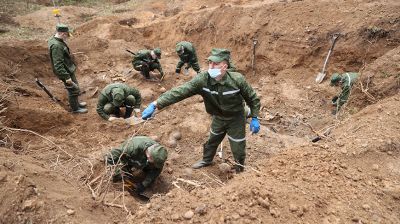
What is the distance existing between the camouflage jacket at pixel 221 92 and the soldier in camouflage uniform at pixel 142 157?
58 centimetres

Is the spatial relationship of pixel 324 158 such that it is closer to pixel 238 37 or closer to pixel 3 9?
pixel 238 37

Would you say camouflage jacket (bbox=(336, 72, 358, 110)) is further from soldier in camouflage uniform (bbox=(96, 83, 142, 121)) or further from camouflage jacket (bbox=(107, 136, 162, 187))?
soldier in camouflage uniform (bbox=(96, 83, 142, 121))

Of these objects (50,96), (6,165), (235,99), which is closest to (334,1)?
(235,99)

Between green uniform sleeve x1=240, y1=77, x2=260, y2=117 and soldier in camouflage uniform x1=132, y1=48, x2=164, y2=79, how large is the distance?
391 cm

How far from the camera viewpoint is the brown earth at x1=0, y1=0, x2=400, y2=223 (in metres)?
2.44

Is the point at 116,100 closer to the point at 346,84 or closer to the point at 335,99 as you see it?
the point at 346,84

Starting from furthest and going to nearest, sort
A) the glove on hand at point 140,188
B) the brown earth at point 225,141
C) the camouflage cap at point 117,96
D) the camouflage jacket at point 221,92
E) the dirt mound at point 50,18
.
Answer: the dirt mound at point 50,18 → the camouflage cap at point 117,96 → the glove on hand at point 140,188 → the camouflage jacket at point 221,92 → the brown earth at point 225,141

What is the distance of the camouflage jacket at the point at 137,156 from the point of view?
3811 millimetres

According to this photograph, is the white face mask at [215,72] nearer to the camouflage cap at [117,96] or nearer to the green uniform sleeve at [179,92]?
the green uniform sleeve at [179,92]

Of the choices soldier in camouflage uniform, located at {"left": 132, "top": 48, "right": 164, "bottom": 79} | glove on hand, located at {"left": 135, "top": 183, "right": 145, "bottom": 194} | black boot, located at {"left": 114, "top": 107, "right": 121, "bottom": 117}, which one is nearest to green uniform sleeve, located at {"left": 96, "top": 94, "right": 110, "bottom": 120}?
black boot, located at {"left": 114, "top": 107, "right": 121, "bottom": 117}

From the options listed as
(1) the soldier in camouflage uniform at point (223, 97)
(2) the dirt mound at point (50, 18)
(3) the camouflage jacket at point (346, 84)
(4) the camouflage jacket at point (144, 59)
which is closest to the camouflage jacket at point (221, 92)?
(1) the soldier in camouflage uniform at point (223, 97)

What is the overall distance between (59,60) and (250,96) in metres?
3.71

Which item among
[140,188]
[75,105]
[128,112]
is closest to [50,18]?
[75,105]

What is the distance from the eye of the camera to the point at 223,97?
3.65m
